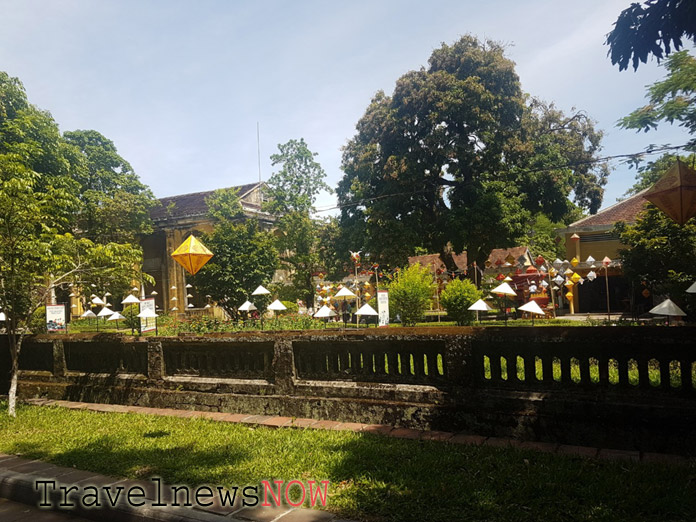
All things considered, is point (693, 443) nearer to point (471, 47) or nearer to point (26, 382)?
point (26, 382)

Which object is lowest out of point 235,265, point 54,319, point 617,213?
point 54,319

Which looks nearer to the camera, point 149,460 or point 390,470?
point 390,470

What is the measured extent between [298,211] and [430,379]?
91.5 feet

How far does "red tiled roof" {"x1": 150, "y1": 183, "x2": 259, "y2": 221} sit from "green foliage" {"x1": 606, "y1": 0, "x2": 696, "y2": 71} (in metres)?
33.2

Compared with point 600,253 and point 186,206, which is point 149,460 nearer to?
point 600,253

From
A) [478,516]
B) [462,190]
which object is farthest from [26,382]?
[462,190]

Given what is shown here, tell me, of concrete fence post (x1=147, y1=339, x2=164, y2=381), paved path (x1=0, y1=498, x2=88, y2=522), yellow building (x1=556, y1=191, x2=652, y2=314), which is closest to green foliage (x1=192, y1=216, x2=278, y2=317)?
concrete fence post (x1=147, y1=339, x2=164, y2=381)

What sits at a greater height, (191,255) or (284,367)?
(191,255)

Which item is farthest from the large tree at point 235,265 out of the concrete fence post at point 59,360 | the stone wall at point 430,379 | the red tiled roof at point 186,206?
the stone wall at point 430,379

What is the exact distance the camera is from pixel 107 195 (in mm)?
32594

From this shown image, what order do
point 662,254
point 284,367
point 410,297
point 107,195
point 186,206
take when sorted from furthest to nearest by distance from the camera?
point 186,206
point 107,195
point 410,297
point 662,254
point 284,367

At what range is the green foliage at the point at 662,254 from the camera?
1429 cm

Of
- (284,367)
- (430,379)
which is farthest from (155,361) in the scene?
(430,379)

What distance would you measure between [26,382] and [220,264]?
15587 mm
